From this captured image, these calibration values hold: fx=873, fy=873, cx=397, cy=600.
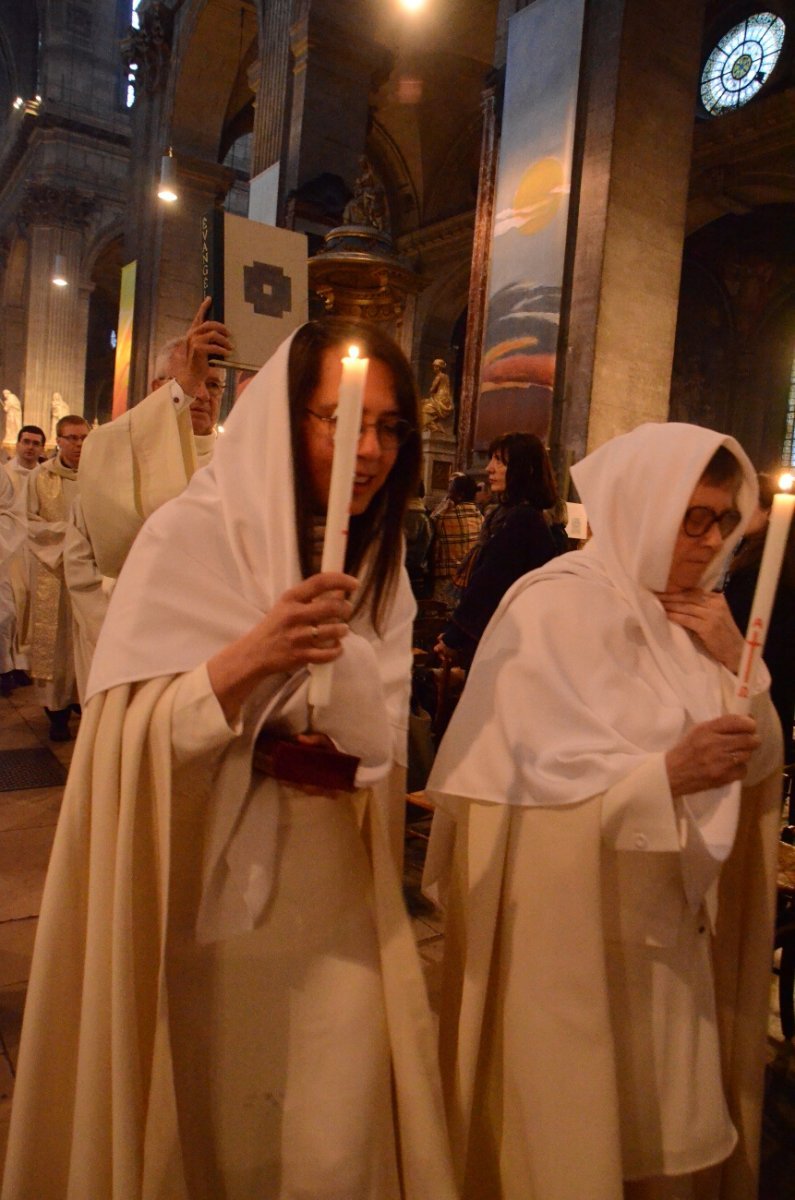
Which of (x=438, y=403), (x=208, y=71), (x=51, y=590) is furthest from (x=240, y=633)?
(x=208, y=71)

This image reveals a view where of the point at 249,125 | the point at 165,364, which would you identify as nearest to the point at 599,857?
the point at 165,364

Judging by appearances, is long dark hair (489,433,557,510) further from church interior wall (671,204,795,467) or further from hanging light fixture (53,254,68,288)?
hanging light fixture (53,254,68,288)

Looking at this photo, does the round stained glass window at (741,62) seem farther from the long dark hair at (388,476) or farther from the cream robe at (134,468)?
the long dark hair at (388,476)

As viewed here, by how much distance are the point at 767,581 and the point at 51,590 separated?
6195 millimetres

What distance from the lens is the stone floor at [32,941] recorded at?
2396 millimetres

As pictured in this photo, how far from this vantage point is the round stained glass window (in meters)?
14.6

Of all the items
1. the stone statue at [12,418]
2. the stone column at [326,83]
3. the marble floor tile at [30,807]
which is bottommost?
the marble floor tile at [30,807]

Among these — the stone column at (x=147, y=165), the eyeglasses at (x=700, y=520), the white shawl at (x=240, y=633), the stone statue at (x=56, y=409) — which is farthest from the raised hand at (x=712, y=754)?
the stone statue at (x=56, y=409)

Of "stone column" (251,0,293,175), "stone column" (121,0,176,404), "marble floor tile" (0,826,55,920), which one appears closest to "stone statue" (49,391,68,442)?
"stone column" (121,0,176,404)

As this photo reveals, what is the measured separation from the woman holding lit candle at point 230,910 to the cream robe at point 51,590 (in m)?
5.16

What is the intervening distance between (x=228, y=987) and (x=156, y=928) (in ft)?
0.49

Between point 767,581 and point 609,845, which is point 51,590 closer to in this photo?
point 609,845

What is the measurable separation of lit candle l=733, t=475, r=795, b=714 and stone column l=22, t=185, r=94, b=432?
77.8 feet

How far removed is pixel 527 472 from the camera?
12.3ft
